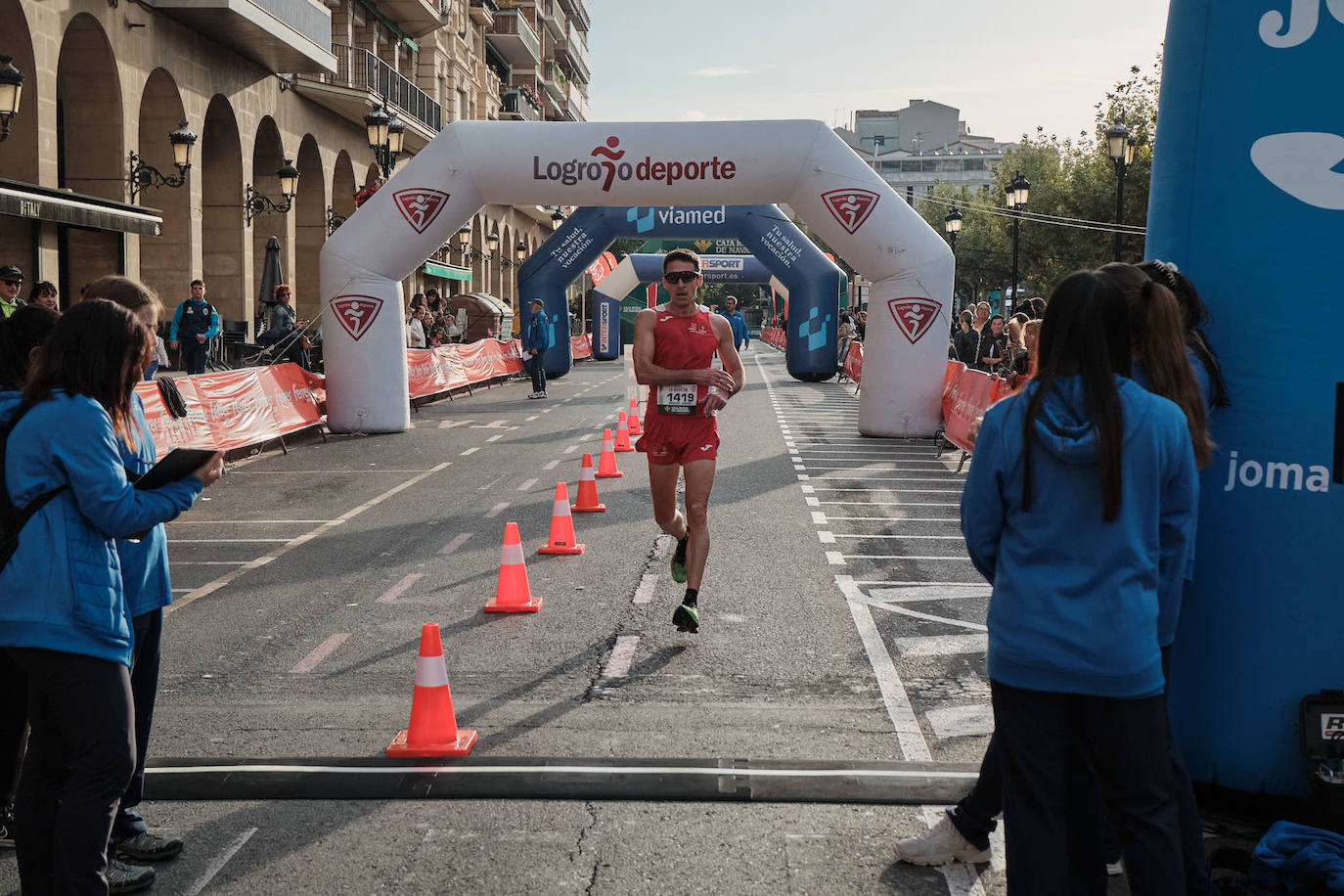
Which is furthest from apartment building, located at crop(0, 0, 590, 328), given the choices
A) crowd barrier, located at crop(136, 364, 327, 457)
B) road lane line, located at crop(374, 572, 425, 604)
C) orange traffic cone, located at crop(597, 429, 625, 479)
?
road lane line, located at crop(374, 572, 425, 604)

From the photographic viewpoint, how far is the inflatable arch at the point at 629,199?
1719 centimetres

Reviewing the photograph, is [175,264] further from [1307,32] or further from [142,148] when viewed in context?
[1307,32]

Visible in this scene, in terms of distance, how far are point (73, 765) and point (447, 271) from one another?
45456 millimetres

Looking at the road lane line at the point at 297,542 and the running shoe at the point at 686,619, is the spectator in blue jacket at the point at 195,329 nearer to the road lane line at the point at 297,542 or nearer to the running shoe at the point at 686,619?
the road lane line at the point at 297,542

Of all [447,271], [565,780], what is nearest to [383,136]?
[565,780]

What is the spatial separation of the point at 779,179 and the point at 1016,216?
13812 mm

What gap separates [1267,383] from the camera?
406 cm

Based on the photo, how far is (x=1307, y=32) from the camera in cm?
398

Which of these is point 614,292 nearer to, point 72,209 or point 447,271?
point 447,271

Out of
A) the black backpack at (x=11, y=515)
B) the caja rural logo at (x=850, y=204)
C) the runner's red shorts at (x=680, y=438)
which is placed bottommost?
the runner's red shorts at (x=680, y=438)

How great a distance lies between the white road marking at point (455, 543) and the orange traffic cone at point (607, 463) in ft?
12.4

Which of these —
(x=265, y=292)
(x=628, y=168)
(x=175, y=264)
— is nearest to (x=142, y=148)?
(x=175, y=264)

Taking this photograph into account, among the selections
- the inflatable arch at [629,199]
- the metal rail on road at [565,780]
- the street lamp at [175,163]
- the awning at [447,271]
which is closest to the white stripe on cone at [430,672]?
the metal rail on road at [565,780]

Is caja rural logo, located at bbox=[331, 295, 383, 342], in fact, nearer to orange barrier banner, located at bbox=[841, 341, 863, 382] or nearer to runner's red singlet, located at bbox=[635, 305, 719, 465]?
runner's red singlet, located at bbox=[635, 305, 719, 465]
